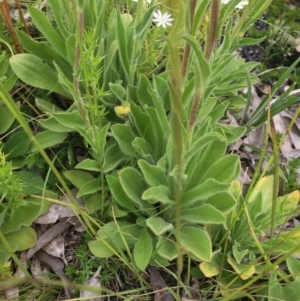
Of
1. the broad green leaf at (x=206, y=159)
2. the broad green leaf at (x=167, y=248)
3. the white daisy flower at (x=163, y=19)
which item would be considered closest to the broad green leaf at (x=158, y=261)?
the broad green leaf at (x=167, y=248)

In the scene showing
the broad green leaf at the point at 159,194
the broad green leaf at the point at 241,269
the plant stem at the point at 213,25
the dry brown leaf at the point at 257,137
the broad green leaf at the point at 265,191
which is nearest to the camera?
the plant stem at the point at 213,25

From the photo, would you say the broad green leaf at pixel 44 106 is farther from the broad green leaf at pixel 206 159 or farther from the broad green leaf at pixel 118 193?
the broad green leaf at pixel 206 159

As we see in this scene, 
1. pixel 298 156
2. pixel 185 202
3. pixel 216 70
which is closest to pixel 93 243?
pixel 185 202

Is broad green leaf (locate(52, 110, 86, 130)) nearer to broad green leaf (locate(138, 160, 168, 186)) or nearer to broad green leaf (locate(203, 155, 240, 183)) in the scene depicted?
broad green leaf (locate(138, 160, 168, 186))

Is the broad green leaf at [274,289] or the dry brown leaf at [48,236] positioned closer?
the broad green leaf at [274,289]

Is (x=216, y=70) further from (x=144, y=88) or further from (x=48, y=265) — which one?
(x=48, y=265)
